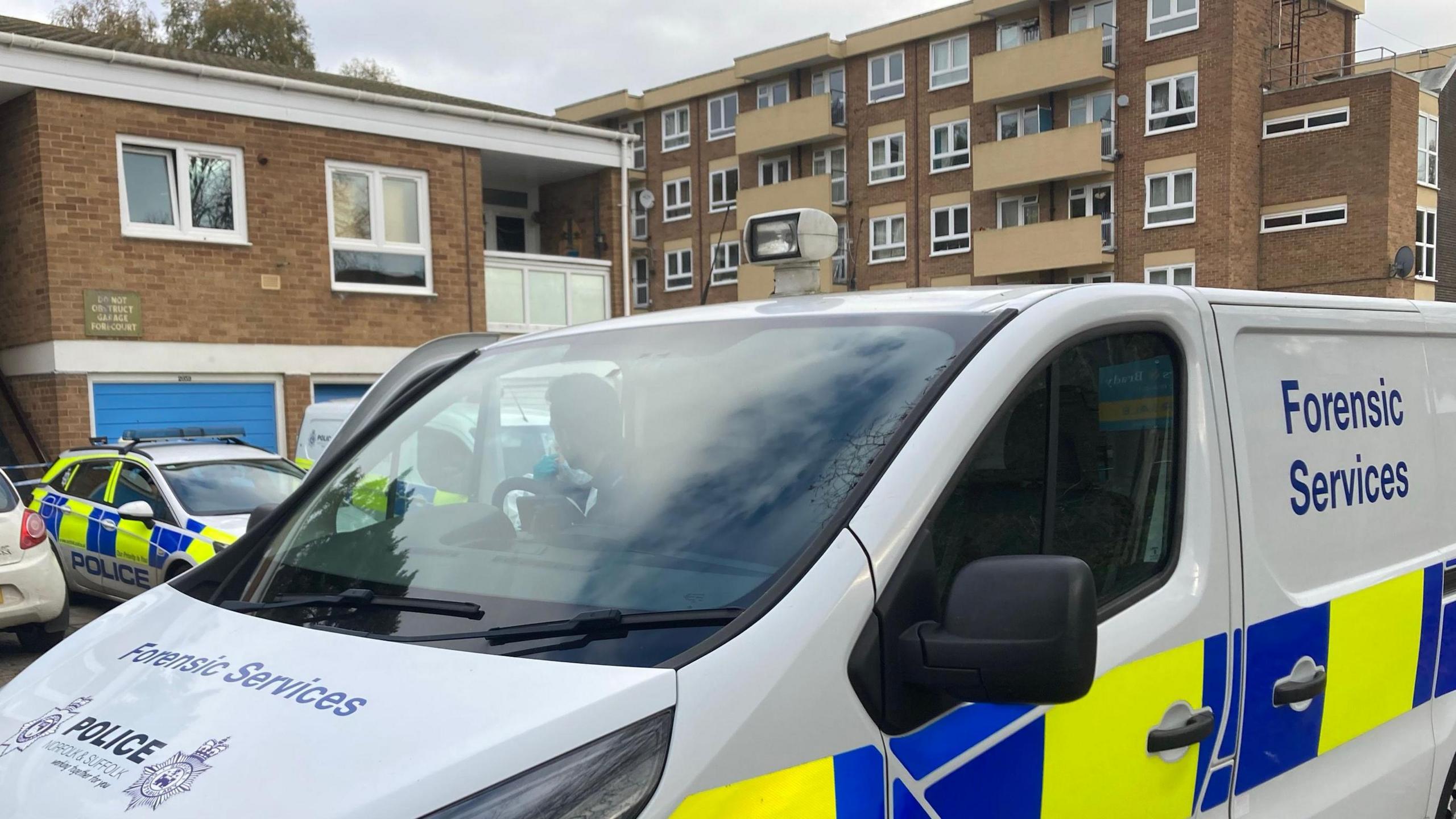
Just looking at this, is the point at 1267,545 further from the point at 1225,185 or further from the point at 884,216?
the point at 884,216

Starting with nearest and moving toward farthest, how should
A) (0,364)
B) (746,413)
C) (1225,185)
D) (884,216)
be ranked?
1. (746,413)
2. (0,364)
3. (1225,185)
4. (884,216)

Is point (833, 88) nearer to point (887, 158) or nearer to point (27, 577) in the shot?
point (887, 158)

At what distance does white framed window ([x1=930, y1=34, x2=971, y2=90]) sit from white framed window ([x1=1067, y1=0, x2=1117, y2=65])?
378 cm

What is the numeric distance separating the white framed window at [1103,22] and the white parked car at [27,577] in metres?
32.6

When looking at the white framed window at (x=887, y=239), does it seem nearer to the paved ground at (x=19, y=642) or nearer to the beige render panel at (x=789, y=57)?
the beige render panel at (x=789, y=57)

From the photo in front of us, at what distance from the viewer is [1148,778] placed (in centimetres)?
219

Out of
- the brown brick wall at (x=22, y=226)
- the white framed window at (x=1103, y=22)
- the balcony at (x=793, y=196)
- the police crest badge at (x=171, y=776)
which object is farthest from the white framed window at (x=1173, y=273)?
the police crest badge at (x=171, y=776)

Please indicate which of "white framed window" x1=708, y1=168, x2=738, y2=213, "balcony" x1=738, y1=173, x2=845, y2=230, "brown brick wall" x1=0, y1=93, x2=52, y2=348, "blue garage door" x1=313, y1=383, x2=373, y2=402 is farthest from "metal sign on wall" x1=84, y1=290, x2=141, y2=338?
"white framed window" x1=708, y1=168, x2=738, y2=213

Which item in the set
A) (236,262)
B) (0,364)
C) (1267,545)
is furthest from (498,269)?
(1267,545)

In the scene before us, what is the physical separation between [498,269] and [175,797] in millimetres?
17453

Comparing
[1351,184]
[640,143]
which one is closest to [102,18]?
[640,143]

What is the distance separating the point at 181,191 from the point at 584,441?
15008 millimetres

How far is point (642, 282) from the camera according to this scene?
51656 mm

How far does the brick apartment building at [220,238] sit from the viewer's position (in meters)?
14.6
